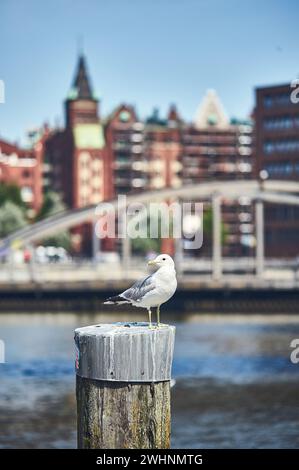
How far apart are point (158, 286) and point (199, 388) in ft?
80.3

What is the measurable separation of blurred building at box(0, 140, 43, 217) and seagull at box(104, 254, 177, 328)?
12148cm

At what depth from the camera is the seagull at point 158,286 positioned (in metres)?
7.52

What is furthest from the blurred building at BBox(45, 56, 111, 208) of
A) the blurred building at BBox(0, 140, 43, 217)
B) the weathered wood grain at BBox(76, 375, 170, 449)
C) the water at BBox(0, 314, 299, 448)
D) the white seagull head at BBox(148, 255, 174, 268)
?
the weathered wood grain at BBox(76, 375, 170, 449)

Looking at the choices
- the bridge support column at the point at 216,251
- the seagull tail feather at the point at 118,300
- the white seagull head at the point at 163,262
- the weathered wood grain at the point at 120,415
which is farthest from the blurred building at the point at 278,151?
the weathered wood grain at the point at 120,415

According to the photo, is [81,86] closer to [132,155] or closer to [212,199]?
[132,155]

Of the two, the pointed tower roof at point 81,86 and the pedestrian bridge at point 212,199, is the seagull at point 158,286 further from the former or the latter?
the pointed tower roof at point 81,86

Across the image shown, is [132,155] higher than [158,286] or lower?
higher

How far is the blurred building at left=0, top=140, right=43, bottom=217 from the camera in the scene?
130 meters

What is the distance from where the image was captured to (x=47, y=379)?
32.8 meters

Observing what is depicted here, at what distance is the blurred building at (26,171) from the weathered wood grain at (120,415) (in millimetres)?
122887

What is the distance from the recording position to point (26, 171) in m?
132

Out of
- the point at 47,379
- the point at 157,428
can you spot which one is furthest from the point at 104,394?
the point at 47,379

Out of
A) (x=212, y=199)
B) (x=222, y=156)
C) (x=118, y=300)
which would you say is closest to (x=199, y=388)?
(x=118, y=300)

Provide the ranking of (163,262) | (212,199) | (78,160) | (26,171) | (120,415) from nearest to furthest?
(120,415) → (163,262) → (212,199) → (26,171) → (78,160)
